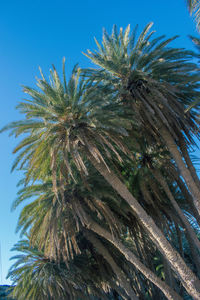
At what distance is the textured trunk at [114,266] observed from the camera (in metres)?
14.3

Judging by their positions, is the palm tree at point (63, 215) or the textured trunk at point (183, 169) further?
the palm tree at point (63, 215)

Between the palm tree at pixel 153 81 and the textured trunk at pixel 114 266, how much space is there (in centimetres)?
566

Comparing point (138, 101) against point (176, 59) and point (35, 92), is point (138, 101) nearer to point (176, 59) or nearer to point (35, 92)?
point (176, 59)

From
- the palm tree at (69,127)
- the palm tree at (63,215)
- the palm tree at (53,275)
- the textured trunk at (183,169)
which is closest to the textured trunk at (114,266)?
the palm tree at (63,215)

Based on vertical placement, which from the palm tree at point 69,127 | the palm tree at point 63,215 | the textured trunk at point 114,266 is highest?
the palm tree at point 69,127

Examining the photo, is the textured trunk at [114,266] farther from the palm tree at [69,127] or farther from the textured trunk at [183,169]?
the textured trunk at [183,169]

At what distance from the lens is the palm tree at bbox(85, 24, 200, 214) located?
44.2ft

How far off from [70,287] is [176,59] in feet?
48.1

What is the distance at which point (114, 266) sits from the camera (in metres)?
15.2

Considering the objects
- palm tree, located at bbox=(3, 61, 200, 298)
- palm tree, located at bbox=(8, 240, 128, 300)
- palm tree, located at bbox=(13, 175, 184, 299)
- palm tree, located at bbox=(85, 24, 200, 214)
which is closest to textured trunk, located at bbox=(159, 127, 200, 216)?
palm tree, located at bbox=(85, 24, 200, 214)

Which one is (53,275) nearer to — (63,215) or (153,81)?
(63,215)

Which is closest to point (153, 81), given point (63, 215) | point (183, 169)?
point (183, 169)

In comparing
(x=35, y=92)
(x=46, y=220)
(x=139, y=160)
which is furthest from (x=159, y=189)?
(x=35, y=92)

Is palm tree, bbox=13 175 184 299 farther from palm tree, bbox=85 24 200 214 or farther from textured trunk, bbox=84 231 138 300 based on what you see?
palm tree, bbox=85 24 200 214
